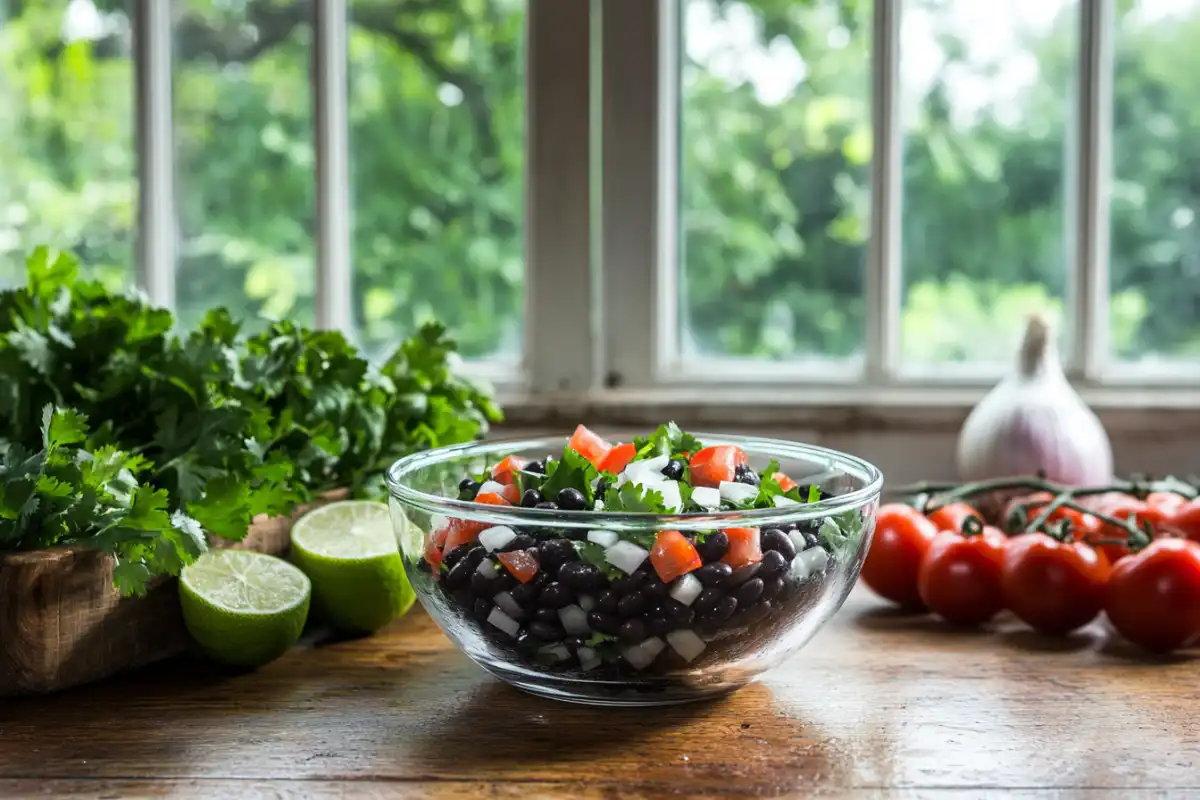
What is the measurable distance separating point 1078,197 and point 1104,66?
193 mm

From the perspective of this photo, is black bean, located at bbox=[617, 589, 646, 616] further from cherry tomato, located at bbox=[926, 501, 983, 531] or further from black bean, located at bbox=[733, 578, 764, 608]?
cherry tomato, located at bbox=[926, 501, 983, 531]

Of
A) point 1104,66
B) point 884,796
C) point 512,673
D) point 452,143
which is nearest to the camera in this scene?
point 884,796

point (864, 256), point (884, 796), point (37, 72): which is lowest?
point (884, 796)

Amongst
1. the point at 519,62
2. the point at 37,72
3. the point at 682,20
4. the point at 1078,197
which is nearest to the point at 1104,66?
the point at 1078,197

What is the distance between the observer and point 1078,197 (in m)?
1.81

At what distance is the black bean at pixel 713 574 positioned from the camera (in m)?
0.90

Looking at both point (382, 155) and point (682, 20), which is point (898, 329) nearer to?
point (682, 20)

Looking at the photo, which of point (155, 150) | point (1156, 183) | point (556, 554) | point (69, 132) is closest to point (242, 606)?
point (556, 554)

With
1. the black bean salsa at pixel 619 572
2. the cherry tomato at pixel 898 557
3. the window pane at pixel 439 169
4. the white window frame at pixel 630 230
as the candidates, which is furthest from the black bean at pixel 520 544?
the window pane at pixel 439 169

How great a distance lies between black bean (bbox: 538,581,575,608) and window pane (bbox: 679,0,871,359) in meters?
1.05

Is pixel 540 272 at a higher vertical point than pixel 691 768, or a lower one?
higher

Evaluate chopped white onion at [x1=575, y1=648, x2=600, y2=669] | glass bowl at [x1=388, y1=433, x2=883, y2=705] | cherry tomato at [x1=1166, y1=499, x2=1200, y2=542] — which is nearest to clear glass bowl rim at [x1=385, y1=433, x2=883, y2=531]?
glass bowl at [x1=388, y1=433, x2=883, y2=705]

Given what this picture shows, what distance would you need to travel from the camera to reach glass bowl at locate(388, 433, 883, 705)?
90cm

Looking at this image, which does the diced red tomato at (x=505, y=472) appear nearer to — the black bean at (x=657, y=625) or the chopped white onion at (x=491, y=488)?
the chopped white onion at (x=491, y=488)
